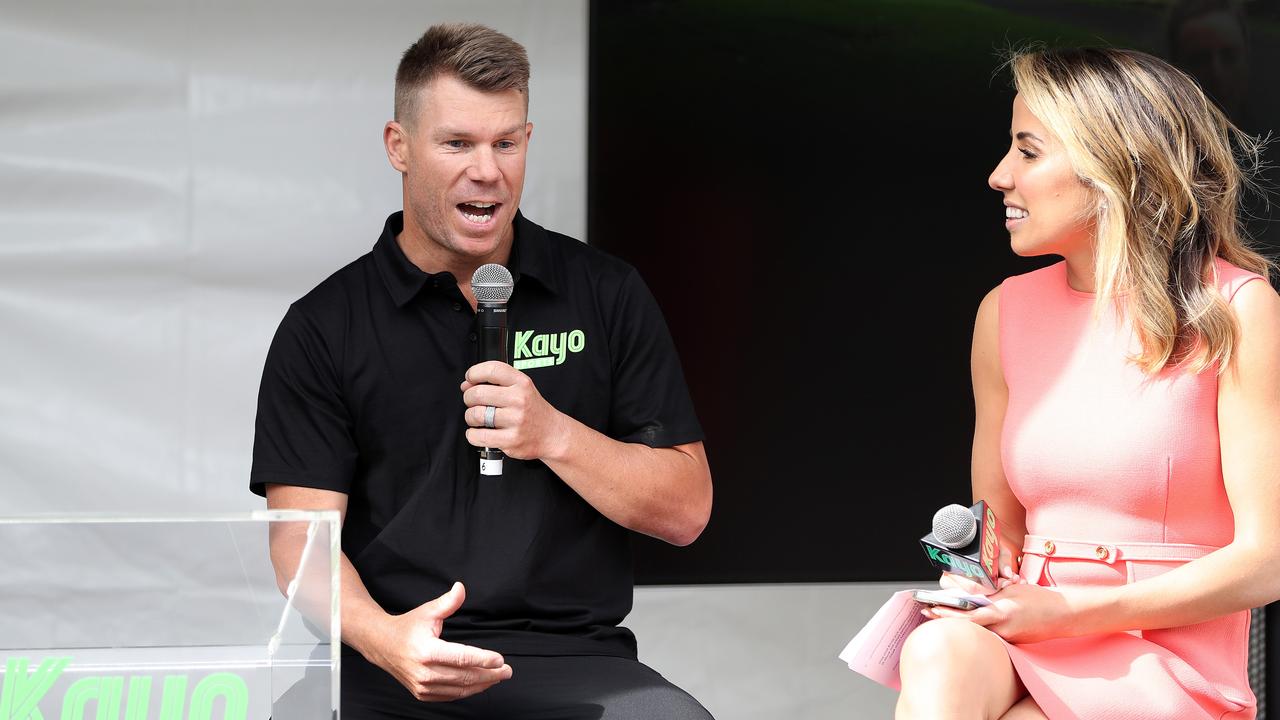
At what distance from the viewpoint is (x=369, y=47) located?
125 inches

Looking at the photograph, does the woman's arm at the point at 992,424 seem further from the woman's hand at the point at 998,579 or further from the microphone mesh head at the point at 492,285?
the microphone mesh head at the point at 492,285

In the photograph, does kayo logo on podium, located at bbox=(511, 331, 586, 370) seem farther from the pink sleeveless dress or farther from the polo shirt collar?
the pink sleeveless dress

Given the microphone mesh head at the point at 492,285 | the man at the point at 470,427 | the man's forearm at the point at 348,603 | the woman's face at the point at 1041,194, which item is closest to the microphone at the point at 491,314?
the microphone mesh head at the point at 492,285

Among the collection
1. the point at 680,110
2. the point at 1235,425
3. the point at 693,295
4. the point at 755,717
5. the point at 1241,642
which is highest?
the point at 680,110

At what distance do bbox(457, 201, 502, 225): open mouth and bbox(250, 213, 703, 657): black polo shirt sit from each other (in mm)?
126

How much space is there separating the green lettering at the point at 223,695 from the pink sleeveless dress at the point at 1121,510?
3.61ft

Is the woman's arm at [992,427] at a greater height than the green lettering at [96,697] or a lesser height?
greater

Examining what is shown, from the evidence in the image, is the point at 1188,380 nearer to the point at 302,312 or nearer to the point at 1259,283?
the point at 1259,283

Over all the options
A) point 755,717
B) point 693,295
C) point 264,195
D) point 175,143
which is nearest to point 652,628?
point 755,717

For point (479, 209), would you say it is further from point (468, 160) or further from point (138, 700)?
point (138, 700)

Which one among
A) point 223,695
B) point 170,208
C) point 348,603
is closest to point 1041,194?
point 348,603

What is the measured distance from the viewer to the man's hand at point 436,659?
81.3 inches

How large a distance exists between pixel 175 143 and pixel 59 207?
29cm

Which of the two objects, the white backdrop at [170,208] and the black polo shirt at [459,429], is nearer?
the black polo shirt at [459,429]
